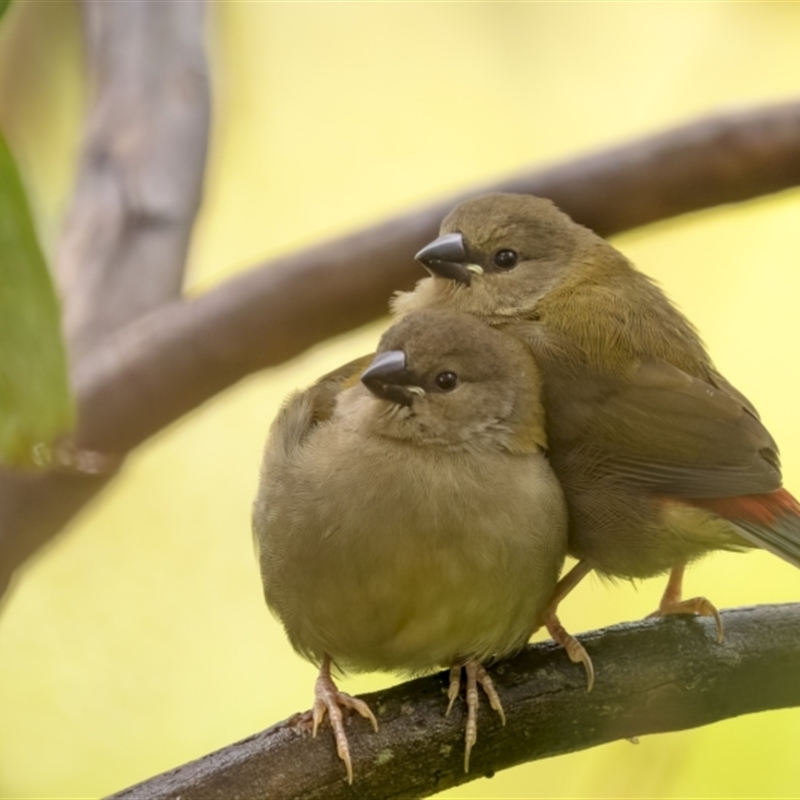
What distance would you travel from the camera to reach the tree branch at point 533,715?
1183 mm

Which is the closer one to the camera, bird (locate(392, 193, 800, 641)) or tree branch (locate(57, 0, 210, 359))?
bird (locate(392, 193, 800, 641))

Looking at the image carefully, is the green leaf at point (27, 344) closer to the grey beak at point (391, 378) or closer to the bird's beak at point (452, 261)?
the grey beak at point (391, 378)

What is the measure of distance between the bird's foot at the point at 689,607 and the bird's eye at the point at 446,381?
1.41 feet

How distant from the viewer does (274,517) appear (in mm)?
1349

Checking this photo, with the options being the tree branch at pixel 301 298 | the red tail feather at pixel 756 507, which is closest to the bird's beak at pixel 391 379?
the red tail feather at pixel 756 507

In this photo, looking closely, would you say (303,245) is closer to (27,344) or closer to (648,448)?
(648,448)

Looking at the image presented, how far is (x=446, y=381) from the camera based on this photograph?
4.61 ft

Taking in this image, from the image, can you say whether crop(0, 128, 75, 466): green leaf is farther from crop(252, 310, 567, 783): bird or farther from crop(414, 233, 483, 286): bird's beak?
crop(414, 233, 483, 286): bird's beak

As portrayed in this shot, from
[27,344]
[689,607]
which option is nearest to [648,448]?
[689,607]

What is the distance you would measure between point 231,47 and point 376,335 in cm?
87

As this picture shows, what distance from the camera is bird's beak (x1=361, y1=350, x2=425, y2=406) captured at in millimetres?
1347

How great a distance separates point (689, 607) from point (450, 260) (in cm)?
61

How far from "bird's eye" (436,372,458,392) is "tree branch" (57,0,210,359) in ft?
4.02

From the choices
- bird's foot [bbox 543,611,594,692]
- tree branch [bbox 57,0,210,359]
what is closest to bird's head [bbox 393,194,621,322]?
bird's foot [bbox 543,611,594,692]
